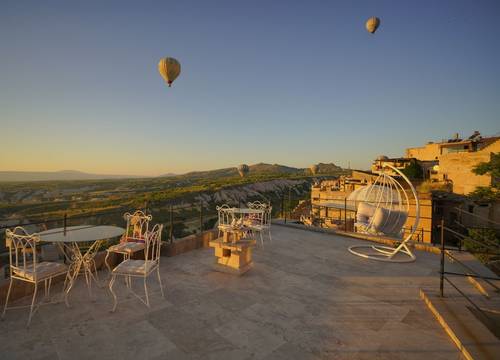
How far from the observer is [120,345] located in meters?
2.56

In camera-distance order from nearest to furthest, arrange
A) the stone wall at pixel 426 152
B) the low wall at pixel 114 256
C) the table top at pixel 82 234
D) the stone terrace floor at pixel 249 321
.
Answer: the stone terrace floor at pixel 249 321
the table top at pixel 82 234
the low wall at pixel 114 256
the stone wall at pixel 426 152

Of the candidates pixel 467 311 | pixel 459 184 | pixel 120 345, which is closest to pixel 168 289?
pixel 120 345

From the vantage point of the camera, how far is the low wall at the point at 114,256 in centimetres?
340

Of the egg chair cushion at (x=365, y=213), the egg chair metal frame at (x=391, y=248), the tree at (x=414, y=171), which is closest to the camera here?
the egg chair metal frame at (x=391, y=248)

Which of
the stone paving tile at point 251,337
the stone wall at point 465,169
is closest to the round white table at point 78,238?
the stone paving tile at point 251,337

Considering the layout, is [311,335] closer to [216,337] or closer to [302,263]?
[216,337]

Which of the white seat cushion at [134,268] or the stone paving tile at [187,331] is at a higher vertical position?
the white seat cushion at [134,268]

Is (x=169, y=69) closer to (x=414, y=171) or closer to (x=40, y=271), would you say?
(x=40, y=271)

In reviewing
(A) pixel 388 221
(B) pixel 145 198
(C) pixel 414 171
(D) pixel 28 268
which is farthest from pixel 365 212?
(B) pixel 145 198

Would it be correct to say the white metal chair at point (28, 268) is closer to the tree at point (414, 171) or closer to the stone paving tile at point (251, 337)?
the stone paving tile at point (251, 337)

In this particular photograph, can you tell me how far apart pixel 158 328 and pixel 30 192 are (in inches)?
4782

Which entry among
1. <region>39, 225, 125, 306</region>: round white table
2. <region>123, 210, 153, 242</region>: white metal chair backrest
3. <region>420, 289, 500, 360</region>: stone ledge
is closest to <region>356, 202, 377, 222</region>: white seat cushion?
<region>420, 289, 500, 360</region>: stone ledge

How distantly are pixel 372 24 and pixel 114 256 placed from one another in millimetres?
24385

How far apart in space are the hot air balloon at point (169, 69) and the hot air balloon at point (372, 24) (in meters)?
15.9
